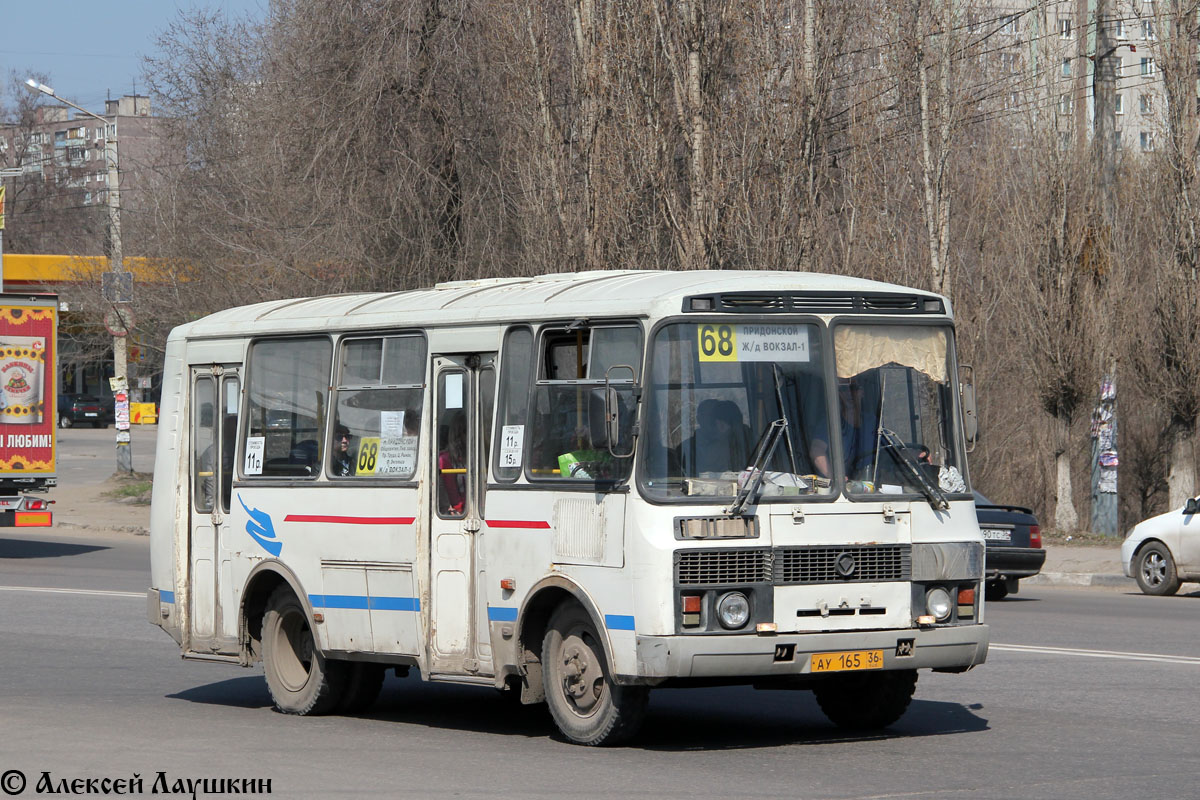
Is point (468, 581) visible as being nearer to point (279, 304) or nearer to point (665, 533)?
point (665, 533)

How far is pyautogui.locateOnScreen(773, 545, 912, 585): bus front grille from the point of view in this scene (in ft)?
29.3

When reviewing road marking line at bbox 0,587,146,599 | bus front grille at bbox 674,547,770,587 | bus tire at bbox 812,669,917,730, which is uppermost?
bus front grille at bbox 674,547,770,587

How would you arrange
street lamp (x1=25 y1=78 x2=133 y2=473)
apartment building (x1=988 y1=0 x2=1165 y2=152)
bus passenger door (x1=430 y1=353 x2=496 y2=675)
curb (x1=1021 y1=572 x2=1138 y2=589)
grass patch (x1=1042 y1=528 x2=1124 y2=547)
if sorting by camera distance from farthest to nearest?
1. street lamp (x1=25 y1=78 x2=133 y2=473)
2. apartment building (x1=988 y1=0 x2=1165 y2=152)
3. grass patch (x1=1042 y1=528 x2=1124 y2=547)
4. curb (x1=1021 y1=572 x2=1138 y2=589)
5. bus passenger door (x1=430 y1=353 x2=496 y2=675)

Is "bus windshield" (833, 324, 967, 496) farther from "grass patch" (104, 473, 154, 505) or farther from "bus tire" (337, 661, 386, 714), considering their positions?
"grass patch" (104, 473, 154, 505)

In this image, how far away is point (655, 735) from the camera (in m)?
9.80

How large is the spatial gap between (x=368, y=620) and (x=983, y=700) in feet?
13.0

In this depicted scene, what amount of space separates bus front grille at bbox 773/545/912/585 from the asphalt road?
92 centimetres

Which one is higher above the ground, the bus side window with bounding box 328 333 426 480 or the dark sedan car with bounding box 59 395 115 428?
the dark sedan car with bounding box 59 395 115 428

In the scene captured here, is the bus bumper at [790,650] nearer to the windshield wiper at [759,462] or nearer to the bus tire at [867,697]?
the bus tire at [867,697]

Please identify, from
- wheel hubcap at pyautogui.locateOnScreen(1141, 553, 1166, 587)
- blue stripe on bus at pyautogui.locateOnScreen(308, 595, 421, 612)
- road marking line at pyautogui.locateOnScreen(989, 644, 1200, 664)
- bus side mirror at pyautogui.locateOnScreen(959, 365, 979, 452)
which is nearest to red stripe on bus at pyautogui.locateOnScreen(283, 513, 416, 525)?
blue stripe on bus at pyautogui.locateOnScreen(308, 595, 421, 612)

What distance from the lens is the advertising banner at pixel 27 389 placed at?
23.7m

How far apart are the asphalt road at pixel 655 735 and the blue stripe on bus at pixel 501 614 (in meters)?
0.69

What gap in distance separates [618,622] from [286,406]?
11.2 ft

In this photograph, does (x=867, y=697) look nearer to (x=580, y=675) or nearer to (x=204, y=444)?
(x=580, y=675)
